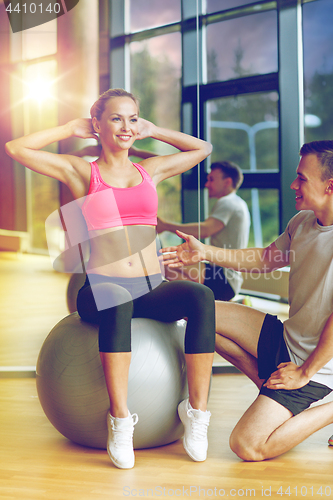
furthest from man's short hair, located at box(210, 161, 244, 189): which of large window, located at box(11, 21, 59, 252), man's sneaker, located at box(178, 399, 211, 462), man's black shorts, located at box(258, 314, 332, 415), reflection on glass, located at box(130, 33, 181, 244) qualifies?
man's sneaker, located at box(178, 399, 211, 462)

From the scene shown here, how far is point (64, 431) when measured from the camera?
1849 mm

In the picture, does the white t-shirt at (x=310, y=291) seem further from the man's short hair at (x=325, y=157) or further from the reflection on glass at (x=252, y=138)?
the reflection on glass at (x=252, y=138)

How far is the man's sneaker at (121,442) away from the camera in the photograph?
1640 mm

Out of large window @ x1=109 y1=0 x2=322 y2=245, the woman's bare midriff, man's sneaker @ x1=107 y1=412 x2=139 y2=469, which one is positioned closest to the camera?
man's sneaker @ x1=107 y1=412 x2=139 y2=469

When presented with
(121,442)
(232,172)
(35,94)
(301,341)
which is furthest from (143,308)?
(232,172)

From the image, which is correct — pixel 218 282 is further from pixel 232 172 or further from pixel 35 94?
pixel 35 94

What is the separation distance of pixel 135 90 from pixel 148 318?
144cm

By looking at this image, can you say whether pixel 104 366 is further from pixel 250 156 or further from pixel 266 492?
pixel 250 156

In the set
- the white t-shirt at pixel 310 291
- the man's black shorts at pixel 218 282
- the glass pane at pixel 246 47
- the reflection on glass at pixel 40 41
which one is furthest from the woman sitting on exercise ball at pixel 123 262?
the glass pane at pixel 246 47

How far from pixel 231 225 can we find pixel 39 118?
4.46ft

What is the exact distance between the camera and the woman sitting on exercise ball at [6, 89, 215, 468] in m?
1.65

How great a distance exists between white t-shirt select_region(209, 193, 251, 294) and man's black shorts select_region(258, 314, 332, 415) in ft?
4.61

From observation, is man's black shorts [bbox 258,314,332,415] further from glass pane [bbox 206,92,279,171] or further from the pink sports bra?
glass pane [bbox 206,92,279,171]

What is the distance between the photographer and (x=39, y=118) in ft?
8.77
